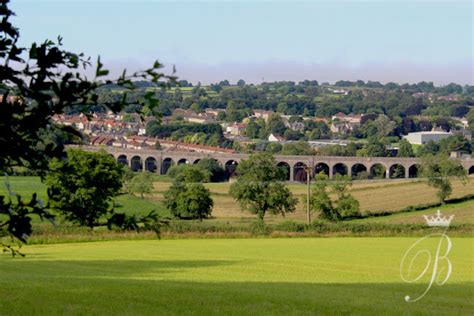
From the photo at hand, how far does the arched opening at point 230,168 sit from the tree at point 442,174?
47721 mm

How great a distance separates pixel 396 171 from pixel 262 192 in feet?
229

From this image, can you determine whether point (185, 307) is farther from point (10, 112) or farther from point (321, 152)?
point (321, 152)

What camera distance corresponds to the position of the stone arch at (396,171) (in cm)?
13375

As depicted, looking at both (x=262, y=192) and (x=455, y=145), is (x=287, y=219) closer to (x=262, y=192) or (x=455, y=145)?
(x=262, y=192)

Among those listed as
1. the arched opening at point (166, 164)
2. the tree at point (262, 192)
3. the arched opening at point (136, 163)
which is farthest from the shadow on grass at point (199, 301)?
the arched opening at point (136, 163)

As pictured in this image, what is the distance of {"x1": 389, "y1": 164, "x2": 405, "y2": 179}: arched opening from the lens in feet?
439

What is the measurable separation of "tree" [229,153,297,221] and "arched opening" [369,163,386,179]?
68.3 m

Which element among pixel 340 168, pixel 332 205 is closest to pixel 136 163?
pixel 340 168

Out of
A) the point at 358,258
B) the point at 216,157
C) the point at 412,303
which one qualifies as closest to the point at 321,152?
the point at 216,157

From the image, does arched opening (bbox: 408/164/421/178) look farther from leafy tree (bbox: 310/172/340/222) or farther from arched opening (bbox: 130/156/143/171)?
leafy tree (bbox: 310/172/340/222)

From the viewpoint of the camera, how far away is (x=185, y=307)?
481 inches

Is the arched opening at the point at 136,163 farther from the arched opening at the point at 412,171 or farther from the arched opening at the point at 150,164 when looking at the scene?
the arched opening at the point at 412,171

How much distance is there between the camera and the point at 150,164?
486 feet

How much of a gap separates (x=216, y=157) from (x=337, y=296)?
403 feet
